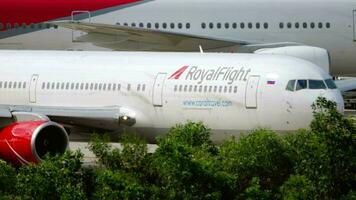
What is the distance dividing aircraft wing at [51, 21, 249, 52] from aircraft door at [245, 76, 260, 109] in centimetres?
1220

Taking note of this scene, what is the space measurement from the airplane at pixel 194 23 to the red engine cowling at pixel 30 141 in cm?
1376

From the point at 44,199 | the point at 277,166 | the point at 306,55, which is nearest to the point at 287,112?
the point at 277,166

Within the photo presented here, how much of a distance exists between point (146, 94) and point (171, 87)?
0.55 metres

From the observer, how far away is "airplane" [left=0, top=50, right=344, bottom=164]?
18203 mm

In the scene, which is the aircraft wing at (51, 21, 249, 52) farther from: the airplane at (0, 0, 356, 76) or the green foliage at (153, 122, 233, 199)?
the green foliage at (153, 122, 233, 199)

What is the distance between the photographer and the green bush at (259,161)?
41.3 ft

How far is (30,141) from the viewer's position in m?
17.4

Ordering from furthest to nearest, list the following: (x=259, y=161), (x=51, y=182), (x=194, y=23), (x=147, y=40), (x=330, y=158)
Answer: (x=194, y=23) < (x=147, y=40) < (x=259, y=161) < (x=51, y=182) < (x=330, y=158)

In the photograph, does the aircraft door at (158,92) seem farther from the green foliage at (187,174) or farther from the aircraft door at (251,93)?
the green foliage at (187,174)

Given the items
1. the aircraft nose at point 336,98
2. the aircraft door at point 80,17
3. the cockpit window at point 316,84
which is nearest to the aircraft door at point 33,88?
the cockpit window at point 316,84

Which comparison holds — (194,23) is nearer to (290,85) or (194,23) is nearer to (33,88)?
(33,88)

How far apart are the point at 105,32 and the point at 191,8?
3189 millimetres

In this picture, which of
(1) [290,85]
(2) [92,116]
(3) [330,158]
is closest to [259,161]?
(3) [330,158]

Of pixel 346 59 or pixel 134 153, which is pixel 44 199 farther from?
pixel 346 59
